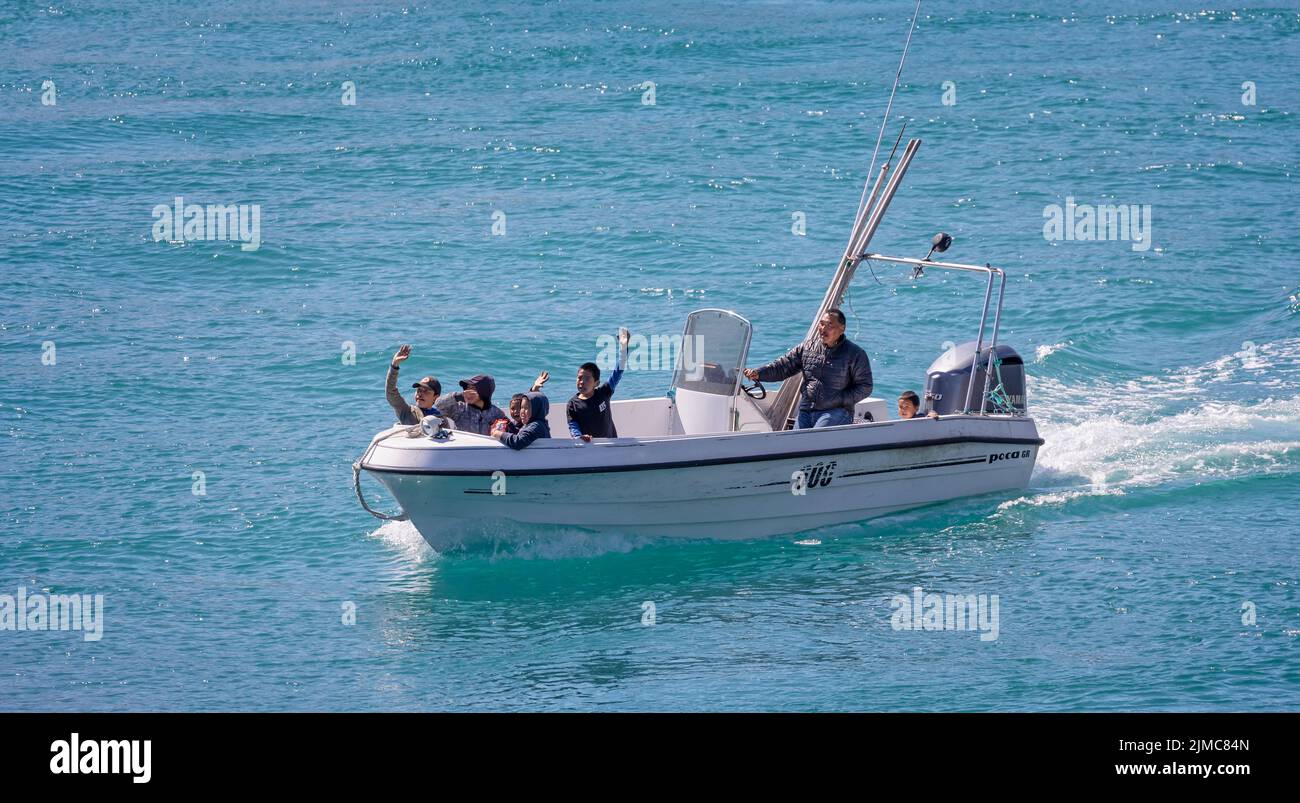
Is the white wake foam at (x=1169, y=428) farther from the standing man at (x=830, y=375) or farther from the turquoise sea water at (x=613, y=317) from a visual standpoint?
the standing man at (x=830, y=375)

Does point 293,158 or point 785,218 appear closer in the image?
point 785,218

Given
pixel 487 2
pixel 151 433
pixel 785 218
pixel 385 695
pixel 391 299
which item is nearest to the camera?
pixel 385 695

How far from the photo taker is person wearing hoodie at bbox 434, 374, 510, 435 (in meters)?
12.9

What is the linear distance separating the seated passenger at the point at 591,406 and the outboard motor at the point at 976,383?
3330mm

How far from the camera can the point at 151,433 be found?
17.7 m

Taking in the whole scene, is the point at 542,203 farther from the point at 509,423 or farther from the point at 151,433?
the point at 509,423

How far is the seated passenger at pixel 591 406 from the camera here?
41.4ft

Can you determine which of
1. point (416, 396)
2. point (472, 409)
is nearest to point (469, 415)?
point (472, 409)

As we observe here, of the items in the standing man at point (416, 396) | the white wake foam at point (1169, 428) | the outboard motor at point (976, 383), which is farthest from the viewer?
the white wake foam at point (1169, 428)

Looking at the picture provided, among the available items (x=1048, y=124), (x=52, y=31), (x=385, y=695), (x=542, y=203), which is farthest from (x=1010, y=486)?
(x=52, y=31)

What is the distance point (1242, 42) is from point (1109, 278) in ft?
49.8

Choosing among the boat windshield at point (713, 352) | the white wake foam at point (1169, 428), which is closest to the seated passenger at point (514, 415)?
the boat windshield at point (713, 352)

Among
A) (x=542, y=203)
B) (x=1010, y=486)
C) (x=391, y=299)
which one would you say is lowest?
(x=1010, y=486)

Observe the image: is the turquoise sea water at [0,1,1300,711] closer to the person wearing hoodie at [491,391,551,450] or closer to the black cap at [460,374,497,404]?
the person wearing hoodie at [491,391,551,450]
